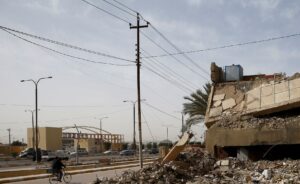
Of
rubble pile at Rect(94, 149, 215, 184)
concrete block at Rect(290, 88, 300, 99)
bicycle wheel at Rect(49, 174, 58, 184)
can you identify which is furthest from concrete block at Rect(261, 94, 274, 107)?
bicycle wheel at Rect(49, 174, 58, 184)

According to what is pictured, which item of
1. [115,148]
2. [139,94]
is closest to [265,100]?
[139,94]

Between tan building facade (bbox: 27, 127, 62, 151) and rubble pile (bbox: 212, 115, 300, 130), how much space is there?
51606 mm

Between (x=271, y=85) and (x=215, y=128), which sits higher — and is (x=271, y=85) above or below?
above

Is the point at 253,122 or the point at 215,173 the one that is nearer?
the point at 215,173

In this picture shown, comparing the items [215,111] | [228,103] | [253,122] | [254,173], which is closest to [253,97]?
[228,103]

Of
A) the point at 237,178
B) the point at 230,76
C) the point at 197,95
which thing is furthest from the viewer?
the point at 197,95

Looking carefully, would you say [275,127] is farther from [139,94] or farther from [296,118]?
[139,94]

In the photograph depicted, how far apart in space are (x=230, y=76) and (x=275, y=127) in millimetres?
4773

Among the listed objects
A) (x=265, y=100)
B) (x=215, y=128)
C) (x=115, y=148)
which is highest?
(x=265, y=100)

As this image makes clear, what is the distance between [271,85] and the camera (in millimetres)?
17438

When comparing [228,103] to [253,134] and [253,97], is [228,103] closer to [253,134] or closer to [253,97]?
[253,97]

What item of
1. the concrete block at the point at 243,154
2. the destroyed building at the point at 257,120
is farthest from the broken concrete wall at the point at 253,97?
the concrete block at the point at 243,154

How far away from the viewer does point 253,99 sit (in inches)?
702

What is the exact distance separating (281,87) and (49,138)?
54.8m
